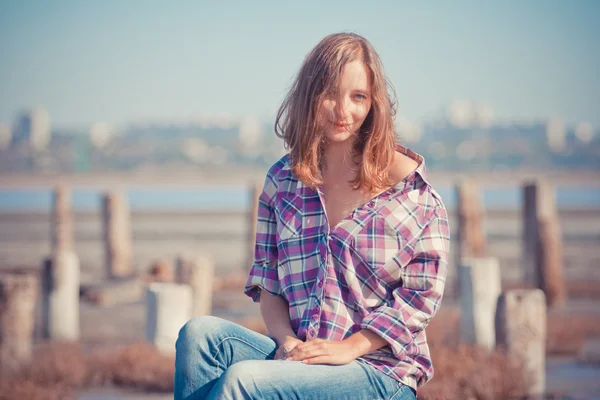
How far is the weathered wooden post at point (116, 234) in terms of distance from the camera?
57.2ft

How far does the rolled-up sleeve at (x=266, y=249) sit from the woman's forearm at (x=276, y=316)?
0.04m

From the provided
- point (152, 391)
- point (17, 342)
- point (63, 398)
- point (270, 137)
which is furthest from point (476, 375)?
point (270, 137)

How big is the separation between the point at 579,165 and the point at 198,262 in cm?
13309

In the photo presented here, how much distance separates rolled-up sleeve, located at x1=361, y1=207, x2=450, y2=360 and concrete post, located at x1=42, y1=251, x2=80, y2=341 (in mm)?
7599

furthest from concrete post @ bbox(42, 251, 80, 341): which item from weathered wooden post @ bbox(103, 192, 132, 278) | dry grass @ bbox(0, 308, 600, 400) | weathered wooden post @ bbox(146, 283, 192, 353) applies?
weathered wooden post @ bbox(103, 192, 132, 278)

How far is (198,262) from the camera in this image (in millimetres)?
10133

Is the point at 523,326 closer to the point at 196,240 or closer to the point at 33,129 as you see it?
the point at 196,240

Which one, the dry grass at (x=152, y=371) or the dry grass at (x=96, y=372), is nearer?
the dry grass at (x=152, y=371)

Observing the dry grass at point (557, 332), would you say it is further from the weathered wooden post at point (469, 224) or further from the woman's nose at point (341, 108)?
the woman's nose at point (341, 108)

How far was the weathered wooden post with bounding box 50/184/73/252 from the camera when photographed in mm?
17781

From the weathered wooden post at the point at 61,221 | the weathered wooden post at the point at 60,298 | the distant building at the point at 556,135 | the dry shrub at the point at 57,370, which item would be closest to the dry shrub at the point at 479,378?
the dry shrub at the point at 57,370

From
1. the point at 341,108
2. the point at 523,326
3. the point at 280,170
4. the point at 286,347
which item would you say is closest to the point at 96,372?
the point at 523,326

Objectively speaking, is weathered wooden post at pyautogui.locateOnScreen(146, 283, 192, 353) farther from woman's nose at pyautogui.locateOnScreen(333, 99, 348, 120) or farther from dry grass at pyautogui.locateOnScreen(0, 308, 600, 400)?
woman's nose at pyautogui.locateOnScreen(333, 99, 348, 120)

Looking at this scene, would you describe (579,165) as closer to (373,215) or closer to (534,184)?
(534,184)
